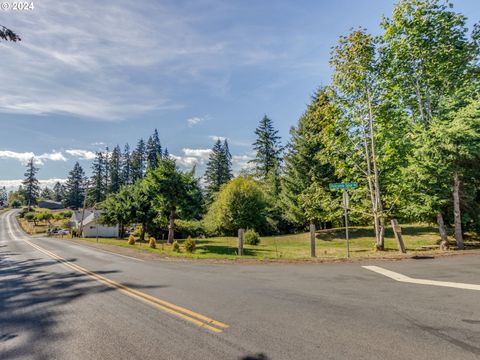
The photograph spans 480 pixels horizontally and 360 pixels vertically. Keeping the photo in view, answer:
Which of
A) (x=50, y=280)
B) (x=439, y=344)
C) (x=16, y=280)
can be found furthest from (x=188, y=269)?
(x=439, y=344)

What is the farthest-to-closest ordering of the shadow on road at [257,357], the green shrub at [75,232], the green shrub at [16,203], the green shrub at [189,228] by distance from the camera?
1. the green shrub at [16,203]
2. the green shrub at [75,232]
3. the green shrub at [189,228]
4. the shadow on road at [257,357]

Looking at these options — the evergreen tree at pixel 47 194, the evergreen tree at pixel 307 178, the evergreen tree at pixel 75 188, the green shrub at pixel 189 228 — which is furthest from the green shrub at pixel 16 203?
the evergreen tree at pixel 307 178

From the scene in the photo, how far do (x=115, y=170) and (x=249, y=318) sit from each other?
94.7m

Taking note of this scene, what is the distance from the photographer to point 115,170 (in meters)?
89.1

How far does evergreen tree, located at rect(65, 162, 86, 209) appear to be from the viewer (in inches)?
4104

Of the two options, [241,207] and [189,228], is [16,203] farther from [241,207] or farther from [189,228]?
[241,207]

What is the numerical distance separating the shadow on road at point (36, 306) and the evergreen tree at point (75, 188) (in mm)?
107732

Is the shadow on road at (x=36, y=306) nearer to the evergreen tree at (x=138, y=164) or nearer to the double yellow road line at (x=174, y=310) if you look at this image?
the double yellow road line at (x=174, y=310)

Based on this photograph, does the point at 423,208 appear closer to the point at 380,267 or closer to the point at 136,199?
the point at 380,267

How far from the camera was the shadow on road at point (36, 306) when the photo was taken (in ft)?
14.3

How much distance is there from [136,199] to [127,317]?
96.9ft

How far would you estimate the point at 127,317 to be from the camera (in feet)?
17.6

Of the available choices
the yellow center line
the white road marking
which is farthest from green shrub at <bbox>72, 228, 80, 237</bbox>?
the white road marking

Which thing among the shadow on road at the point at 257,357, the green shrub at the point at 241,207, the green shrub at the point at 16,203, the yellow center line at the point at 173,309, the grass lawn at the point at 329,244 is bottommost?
the grass lawn at the point at 329,244
